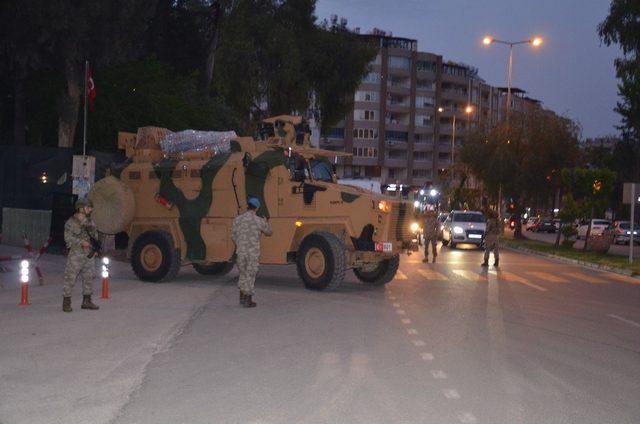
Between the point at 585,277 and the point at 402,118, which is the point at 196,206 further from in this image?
the point at 402,118

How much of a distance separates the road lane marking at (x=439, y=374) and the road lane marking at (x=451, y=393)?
543 mm

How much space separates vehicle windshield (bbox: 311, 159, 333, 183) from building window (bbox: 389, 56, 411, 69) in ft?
287

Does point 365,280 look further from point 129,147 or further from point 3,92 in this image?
point 3,92

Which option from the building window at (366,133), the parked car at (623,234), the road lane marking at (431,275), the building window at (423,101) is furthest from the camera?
the building window at (423,101)

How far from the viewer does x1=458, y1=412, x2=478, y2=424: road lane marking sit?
6758 millimetres

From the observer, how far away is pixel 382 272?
1831cm

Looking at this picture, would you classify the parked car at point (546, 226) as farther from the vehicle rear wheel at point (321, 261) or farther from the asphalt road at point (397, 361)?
the vehicle rear wheel at point (321, 261)

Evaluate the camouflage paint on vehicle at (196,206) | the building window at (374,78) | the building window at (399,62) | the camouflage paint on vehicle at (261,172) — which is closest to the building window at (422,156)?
the building window at (374,78)

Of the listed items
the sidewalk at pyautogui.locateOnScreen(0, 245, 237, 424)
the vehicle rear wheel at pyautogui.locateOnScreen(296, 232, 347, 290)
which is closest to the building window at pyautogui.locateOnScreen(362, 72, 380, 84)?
the sidewalk at pyautogui.locateOnScreen(0, 245, 237, 424)

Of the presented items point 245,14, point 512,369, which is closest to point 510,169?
point 245,14

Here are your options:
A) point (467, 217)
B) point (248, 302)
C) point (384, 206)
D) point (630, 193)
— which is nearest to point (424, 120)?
point (467, 217)

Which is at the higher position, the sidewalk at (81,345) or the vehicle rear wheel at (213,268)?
the vehicle rear wheel at (213,268)

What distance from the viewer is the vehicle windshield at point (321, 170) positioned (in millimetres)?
17844

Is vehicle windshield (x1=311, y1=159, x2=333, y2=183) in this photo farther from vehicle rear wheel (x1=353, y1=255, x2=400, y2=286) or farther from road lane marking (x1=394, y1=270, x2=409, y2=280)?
road lane marking (x1=394, y1=270, x2=409, y2=280)
